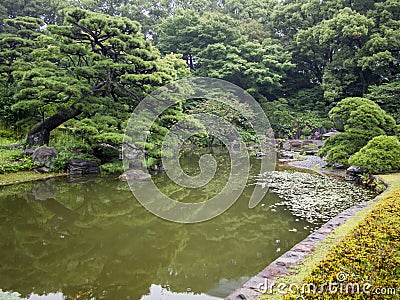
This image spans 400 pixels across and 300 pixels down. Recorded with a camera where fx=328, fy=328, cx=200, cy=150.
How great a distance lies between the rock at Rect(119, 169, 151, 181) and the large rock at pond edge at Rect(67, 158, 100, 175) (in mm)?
1354

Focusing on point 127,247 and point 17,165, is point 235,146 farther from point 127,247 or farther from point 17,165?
point 127,247

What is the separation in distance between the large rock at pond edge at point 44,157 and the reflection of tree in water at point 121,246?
2692 millimetres

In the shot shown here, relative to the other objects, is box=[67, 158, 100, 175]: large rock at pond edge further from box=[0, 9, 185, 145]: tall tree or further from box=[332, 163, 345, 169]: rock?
box=[332, 163, 345, 169]: rock

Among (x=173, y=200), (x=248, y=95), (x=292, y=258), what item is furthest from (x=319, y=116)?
(x=292, y=258)

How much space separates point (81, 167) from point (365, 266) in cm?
935

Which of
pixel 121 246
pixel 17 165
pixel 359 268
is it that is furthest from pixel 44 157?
pixel 359 268

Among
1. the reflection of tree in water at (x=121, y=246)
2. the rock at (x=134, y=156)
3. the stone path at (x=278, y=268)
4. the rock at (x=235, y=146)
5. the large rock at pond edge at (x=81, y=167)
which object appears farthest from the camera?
the rock at (x=235, y=146)

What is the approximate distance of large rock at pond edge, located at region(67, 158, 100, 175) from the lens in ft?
34.1

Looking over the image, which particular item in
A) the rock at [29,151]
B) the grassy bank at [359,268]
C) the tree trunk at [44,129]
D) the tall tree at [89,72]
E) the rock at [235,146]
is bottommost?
the rock at [235,146]

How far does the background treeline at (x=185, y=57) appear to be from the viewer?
1030 cm

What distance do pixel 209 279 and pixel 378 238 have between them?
1.96 metres

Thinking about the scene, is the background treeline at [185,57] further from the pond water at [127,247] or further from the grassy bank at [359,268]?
the grassy bank at [359,268]

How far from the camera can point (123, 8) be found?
83.0ft

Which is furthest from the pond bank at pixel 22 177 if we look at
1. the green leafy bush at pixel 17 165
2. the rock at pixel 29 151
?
the rock at pixel 29 151
